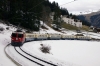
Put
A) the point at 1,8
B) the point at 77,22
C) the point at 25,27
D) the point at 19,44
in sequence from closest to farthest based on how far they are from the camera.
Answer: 1. the point at 19,44
2. the point at 1,8
3. the point at 25,27
4. the point at 77,22

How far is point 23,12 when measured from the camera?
59219mm

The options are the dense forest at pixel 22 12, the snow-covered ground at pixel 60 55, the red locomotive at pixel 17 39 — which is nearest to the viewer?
the snow-covered ground at pixel 60 55

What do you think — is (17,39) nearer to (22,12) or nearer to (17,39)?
(17,39)

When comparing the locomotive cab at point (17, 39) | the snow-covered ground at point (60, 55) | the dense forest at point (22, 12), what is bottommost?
the snow-covered ground at point (60, 55)

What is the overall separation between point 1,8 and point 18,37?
921 inches

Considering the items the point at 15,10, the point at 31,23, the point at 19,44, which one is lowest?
the point at 19,44

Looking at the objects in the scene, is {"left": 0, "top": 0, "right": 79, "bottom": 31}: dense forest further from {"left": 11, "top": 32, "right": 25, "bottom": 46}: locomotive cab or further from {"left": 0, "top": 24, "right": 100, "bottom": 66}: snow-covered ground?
{"left": 11, "top": 32, "right": 25, "bottom": 46}: locomotive cab

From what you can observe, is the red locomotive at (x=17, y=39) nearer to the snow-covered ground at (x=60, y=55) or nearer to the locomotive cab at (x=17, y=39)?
the locomotive cab at (x=17, y=39)

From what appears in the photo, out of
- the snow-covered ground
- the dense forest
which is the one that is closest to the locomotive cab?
the snow-covered ground

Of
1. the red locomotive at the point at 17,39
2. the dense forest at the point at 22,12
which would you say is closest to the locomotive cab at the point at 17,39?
the red locomotive at the point at 17,39

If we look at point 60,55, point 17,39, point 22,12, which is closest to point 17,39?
point 17,39

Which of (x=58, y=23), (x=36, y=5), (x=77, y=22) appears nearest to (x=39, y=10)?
(x=36, y=5)

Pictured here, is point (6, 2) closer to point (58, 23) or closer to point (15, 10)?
point (15, 10)

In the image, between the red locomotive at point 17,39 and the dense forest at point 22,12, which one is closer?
the red locomotive at point 17,39
